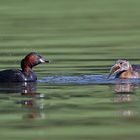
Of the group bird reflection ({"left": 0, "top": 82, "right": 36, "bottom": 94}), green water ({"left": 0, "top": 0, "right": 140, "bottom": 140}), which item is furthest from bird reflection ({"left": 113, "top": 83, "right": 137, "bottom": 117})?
bird reflection ({"left": 0, "top": 82, "right": 36, "bottom": 94})

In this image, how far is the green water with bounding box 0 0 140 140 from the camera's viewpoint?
14661mm

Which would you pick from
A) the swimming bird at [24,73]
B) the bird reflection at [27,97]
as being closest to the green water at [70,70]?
the bird reflection at [27,97]

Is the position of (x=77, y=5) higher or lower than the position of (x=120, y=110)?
higher

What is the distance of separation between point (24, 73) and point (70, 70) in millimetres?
1007

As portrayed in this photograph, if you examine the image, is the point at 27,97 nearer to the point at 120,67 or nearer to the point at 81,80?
the point at 81,80

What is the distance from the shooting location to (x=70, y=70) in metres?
21.5

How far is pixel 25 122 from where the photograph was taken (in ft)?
49.8

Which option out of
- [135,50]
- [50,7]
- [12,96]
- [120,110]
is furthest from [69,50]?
[50,7]

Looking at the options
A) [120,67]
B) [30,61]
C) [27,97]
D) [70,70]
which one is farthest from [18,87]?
[120,67]

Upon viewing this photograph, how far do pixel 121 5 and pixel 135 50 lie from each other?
2218 cm

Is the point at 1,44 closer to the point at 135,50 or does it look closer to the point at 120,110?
the point at 135,50

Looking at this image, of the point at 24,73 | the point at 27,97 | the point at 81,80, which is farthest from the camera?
the point at 24,73

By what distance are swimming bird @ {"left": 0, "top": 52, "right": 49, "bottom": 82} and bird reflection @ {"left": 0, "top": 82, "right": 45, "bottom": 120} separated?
0.14 metres

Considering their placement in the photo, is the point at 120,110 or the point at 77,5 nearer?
the point at 120,110
